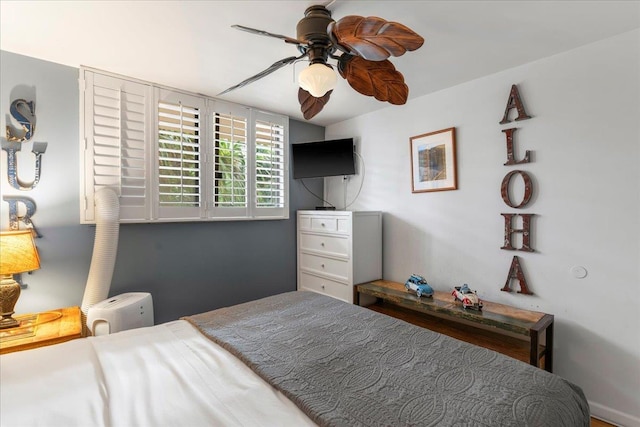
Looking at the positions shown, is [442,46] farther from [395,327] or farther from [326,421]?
[326,421]

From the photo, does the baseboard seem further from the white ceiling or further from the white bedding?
the white ceiling

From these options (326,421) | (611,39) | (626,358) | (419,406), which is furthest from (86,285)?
(611,39)

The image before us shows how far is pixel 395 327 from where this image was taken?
1578 mm

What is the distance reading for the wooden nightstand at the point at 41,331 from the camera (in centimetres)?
163

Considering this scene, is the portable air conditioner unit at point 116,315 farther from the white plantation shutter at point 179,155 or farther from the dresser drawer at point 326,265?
the dresser drawer at point 326,265

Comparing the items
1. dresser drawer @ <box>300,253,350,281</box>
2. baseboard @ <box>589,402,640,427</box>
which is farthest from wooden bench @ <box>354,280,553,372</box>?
baseboard @ <box>589,402,640,427</box>

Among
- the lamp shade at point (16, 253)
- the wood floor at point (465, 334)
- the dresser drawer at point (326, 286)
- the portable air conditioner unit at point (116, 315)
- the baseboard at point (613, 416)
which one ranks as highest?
the lamp shade at point (16, 253)

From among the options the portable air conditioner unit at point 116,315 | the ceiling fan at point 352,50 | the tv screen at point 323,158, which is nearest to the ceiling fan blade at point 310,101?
the ceiling fan at point 352,50

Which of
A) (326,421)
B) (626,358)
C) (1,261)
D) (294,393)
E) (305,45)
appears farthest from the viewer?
(626,358)

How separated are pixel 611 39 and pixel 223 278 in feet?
11.6

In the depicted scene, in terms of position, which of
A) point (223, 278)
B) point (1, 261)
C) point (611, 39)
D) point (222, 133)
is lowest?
point (223, 278)

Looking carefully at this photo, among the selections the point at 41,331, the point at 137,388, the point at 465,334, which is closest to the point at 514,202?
the point at 465,334

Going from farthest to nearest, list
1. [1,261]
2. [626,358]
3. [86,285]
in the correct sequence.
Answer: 1. [86,285]
2. [626,358]
3. [1,261]

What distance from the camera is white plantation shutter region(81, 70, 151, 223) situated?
2.27 m
